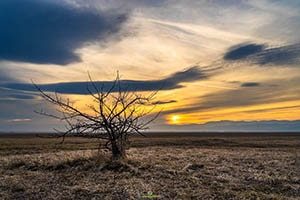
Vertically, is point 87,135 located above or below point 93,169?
above

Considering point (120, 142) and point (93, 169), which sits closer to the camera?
point (93, 169)

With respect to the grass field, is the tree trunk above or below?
above

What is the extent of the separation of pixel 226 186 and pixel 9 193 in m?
7.05

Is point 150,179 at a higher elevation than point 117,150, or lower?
lower

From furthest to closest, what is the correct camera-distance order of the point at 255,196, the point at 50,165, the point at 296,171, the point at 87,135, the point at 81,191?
the point at 87,135 → the point at 50,165 → the point at 296,171 → the point at 81,191 → the point at 255,196

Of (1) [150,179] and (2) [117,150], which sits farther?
(2) [117,150]

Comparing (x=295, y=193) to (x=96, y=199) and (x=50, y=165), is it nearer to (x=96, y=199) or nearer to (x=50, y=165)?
(x=96, y=199)

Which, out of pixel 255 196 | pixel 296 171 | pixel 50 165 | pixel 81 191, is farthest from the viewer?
pixel 50 165

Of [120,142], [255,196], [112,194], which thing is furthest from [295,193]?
[120,142]

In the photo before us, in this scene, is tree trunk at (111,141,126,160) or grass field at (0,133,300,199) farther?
tree trunk at (111,141,126,160)

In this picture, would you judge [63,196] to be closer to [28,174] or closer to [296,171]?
[28,174]

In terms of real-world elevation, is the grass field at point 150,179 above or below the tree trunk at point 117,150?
below

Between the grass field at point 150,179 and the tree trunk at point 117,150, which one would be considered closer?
the grass field at point 150,179

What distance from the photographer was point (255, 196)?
39.4 ft
